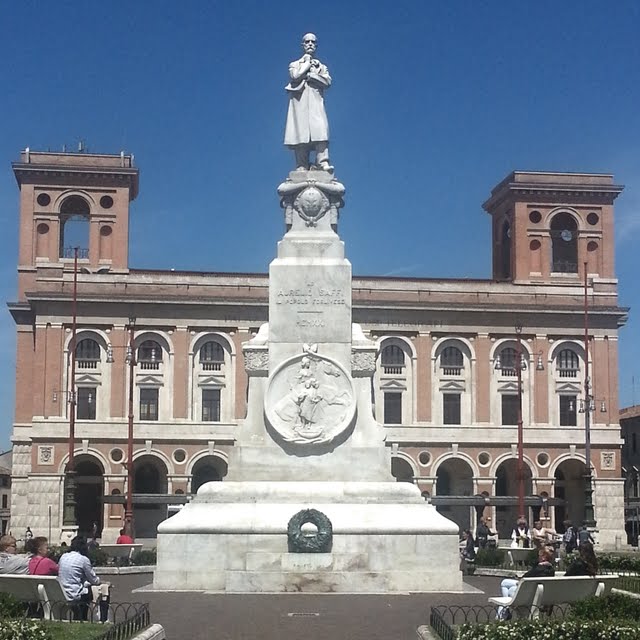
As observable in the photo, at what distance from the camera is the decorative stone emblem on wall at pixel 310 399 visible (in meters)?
25.8

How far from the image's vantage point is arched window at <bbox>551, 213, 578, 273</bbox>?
289 feet

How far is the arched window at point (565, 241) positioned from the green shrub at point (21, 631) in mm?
76432

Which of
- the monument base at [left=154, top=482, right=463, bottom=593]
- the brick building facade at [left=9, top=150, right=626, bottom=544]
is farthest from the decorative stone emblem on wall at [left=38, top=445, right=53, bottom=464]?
the monument base at [left=154, top=482, right=463, bottom=593]

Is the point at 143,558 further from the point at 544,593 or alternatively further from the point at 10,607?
the point at 544,593

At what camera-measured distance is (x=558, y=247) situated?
89.5 metres

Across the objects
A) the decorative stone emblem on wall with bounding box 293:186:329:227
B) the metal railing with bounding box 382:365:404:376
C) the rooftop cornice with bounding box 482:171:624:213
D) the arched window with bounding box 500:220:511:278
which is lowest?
the decorative stone emblem on wall with bounding box 293:186:329:227

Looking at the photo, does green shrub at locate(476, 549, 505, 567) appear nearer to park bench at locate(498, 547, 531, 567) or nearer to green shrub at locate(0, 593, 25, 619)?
park bench at locate(498, 547, 531, 567)

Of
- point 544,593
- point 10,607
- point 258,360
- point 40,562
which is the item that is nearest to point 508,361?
point 258,360

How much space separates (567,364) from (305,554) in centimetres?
5865

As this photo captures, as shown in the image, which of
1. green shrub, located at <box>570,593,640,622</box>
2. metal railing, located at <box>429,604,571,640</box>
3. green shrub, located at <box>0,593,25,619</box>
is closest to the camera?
metal railing, located at <box>429,604,571,640</box>

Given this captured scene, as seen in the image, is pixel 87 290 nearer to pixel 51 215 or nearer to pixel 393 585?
pixel 51 215

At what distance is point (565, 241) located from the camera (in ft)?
292

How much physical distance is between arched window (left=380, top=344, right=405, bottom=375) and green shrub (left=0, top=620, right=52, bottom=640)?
65.1 metres

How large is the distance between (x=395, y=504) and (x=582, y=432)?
184ft
